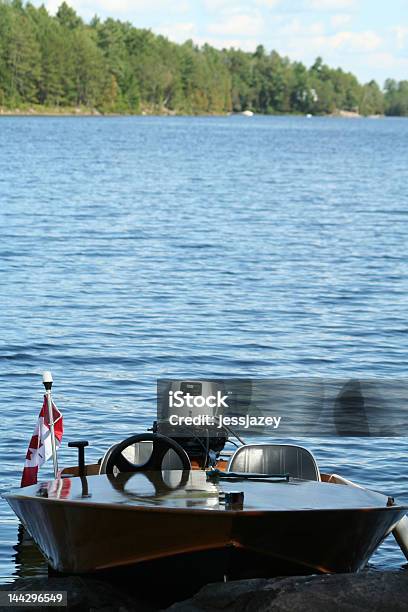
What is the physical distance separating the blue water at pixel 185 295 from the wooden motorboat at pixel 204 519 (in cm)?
161

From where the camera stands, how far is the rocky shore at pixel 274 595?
40.0 feet

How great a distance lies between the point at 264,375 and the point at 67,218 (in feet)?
111

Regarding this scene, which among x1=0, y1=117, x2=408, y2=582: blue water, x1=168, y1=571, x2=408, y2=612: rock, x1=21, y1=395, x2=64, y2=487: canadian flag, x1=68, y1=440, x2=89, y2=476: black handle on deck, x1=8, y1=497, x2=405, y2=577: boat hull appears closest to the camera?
x1=168, y1=571, x2=408, y2=612: rock

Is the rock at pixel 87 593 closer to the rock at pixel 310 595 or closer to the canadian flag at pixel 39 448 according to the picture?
the rock at pixel 310 595

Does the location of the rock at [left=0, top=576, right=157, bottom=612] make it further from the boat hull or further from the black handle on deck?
the black handle on deck

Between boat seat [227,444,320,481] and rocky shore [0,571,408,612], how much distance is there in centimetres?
210

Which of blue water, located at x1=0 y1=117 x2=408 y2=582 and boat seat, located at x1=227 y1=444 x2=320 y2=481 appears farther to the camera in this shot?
blue water, located at x1=0 y1=117 x2=408 y2=582

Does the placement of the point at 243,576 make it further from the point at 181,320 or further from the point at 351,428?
the point at 181,320

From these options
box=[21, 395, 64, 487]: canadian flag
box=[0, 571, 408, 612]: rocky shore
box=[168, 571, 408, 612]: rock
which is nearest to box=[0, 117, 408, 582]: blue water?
box=[21, 395, 64, 487]: canadian flag

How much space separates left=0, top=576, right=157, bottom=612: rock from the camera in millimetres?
13203

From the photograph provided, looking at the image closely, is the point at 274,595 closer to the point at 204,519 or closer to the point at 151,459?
the point at 204,519

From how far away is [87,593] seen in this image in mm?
13383

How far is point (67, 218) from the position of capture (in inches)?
2328

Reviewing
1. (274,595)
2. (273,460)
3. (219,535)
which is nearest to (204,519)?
(219,535)
